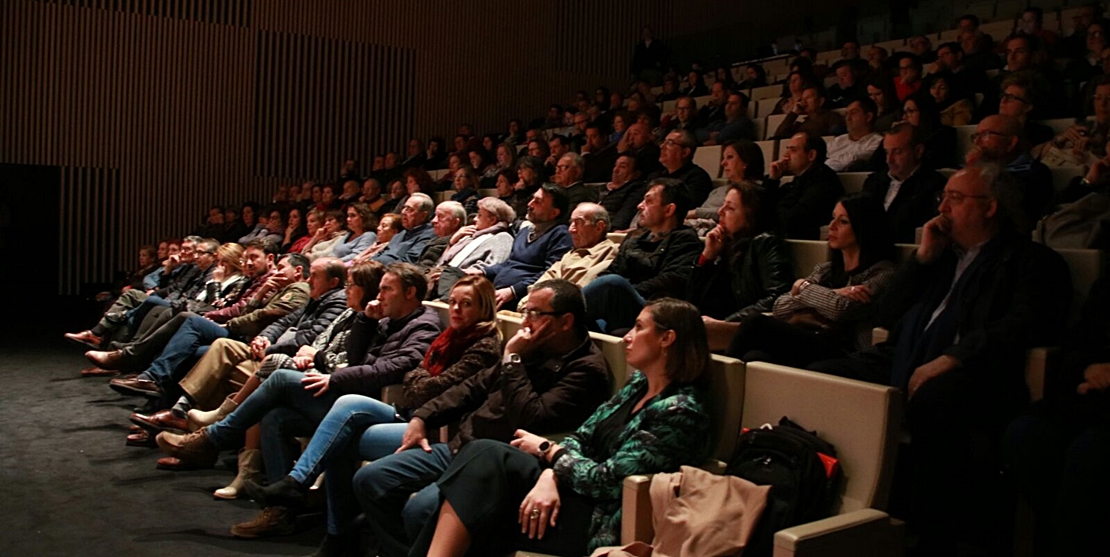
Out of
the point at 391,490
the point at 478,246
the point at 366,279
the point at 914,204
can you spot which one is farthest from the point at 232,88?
the point at 391,490

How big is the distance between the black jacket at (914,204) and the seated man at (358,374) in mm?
1669

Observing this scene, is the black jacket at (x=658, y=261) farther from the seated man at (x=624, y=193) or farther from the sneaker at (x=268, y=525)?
the sneaker at (x=268, y=525)

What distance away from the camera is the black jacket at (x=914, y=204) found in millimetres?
3246

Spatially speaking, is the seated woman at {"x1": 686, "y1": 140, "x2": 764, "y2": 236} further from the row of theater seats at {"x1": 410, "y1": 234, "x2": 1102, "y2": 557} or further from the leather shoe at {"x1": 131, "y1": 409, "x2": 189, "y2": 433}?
the leather shoe at {"x1": 131, "y1": 409, "x2": 189, "y2": 433}

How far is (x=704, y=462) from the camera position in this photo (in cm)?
206

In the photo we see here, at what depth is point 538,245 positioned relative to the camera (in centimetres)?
417

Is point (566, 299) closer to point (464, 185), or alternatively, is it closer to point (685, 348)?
point (685, 348)

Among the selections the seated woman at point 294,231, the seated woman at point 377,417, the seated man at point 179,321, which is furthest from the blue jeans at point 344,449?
the seated woman at point 294,231

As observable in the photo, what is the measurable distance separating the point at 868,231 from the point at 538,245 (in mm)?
1754

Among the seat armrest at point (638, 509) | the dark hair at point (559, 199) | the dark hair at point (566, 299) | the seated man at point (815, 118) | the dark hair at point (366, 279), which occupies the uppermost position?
the seated man at point (815, 118)

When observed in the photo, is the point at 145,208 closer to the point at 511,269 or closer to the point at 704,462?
the point at 511,269

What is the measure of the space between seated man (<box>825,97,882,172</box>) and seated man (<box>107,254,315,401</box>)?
7.99 ft

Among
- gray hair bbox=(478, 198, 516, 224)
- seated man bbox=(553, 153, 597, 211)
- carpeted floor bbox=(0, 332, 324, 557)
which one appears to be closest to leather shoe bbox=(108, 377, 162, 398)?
carpeted floor bbox=(0, 332, 324, 557)

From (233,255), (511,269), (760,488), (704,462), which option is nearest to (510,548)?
(704,462)
